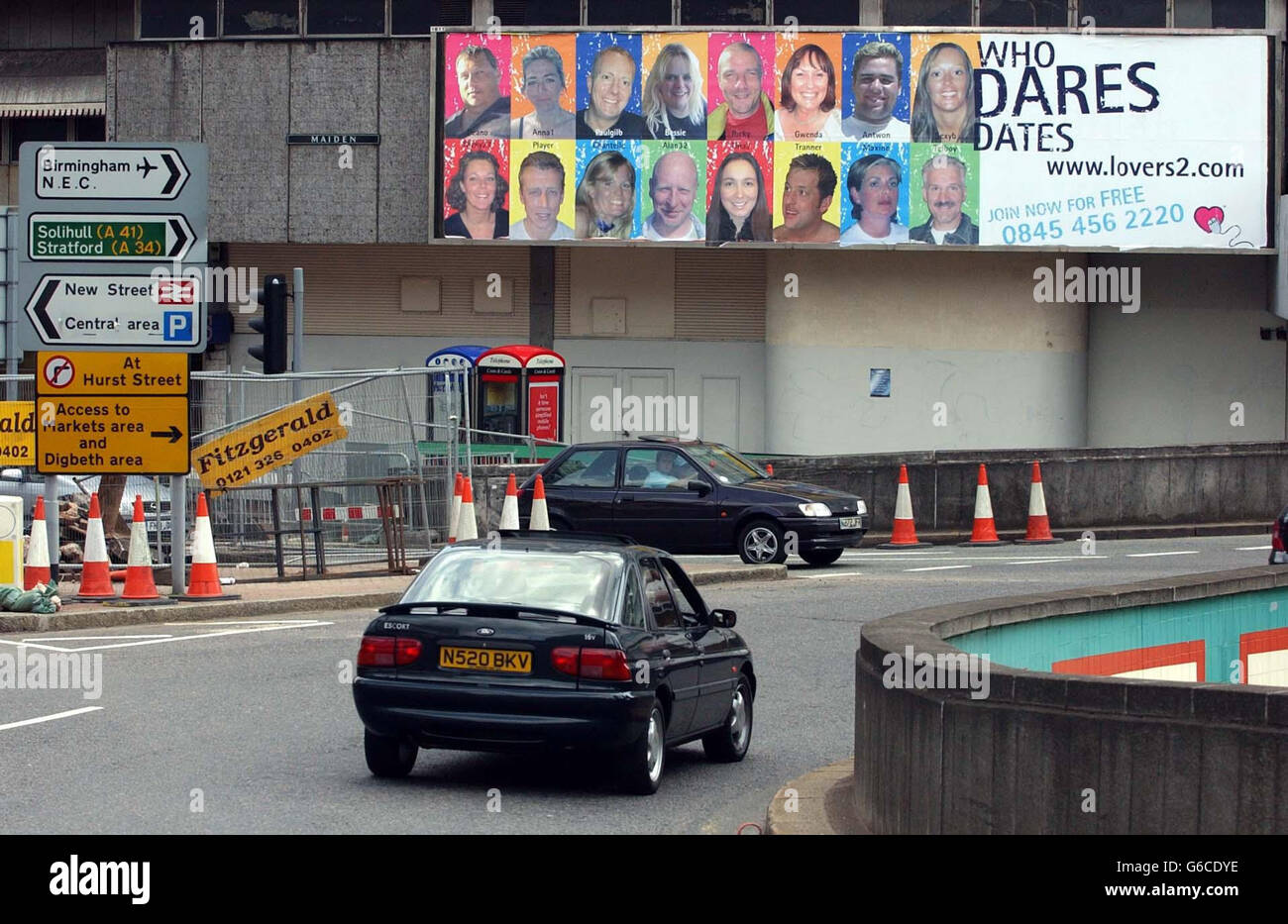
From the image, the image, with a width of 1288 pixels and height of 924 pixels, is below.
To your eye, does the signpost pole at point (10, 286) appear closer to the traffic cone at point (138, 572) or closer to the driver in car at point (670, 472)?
the traffic cone at point (138, 572)

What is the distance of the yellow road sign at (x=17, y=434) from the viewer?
19.1 metres

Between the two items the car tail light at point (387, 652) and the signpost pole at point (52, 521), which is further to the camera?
the signpost pole at point (52, 521)

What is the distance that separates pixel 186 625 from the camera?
15797mm

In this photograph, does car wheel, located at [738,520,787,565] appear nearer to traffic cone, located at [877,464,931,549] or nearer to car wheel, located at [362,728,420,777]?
traffic cone, located at [877,464,931,549]

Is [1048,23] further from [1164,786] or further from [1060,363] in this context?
[1164,786]

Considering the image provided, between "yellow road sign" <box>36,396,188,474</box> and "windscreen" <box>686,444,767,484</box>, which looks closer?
"yellow road sign" <box>36,396,188,474</box>

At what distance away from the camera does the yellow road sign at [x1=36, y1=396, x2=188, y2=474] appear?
1673cm

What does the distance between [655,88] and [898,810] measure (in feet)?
96.6

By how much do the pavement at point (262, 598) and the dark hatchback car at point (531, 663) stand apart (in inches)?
257

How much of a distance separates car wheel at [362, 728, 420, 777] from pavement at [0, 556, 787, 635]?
6516 millimetres
